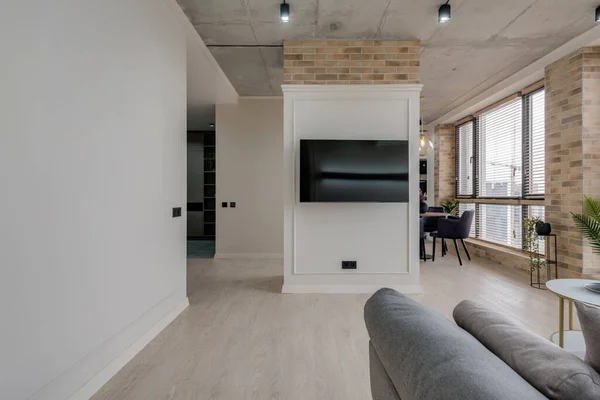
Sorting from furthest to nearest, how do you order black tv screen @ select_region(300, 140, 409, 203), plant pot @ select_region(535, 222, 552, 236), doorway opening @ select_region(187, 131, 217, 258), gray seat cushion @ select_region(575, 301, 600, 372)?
doorway opening @ select_region(187, 131, 217, 258)
plant pot @ select_region(535, 222, 552, 236)
black tv screen @ select_region(300, 140, 409, 203)
gray seat cushion @ select_region(575, 301, 600, 372)

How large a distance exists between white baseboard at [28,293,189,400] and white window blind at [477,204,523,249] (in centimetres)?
530

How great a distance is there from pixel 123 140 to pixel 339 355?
82.7 inches

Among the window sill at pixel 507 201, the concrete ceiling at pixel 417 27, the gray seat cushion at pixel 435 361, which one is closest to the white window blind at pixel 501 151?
the window sill at pixel 507 201

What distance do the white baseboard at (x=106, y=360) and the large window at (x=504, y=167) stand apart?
5.07 m

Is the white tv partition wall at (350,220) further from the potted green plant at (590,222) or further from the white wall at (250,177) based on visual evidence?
the white wall at (250,177)

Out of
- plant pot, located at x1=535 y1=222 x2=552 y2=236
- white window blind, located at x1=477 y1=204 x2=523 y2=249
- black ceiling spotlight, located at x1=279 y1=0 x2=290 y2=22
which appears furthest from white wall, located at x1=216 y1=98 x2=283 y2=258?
white window blind, located at x1=477 y1=204 x2=523 y2=249

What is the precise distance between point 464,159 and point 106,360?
23.1 ft

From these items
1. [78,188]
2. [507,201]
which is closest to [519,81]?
[507,201]

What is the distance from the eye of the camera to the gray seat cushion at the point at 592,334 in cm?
66

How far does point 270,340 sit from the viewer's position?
2379 mm

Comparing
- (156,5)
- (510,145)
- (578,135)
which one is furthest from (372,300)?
(510,145)

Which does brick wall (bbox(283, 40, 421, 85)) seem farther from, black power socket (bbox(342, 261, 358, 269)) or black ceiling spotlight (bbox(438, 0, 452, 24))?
black power socket (bbox(342, 261, 358, 269))

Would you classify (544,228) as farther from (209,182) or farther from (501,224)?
(209,182)

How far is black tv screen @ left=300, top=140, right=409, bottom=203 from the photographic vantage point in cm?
336
